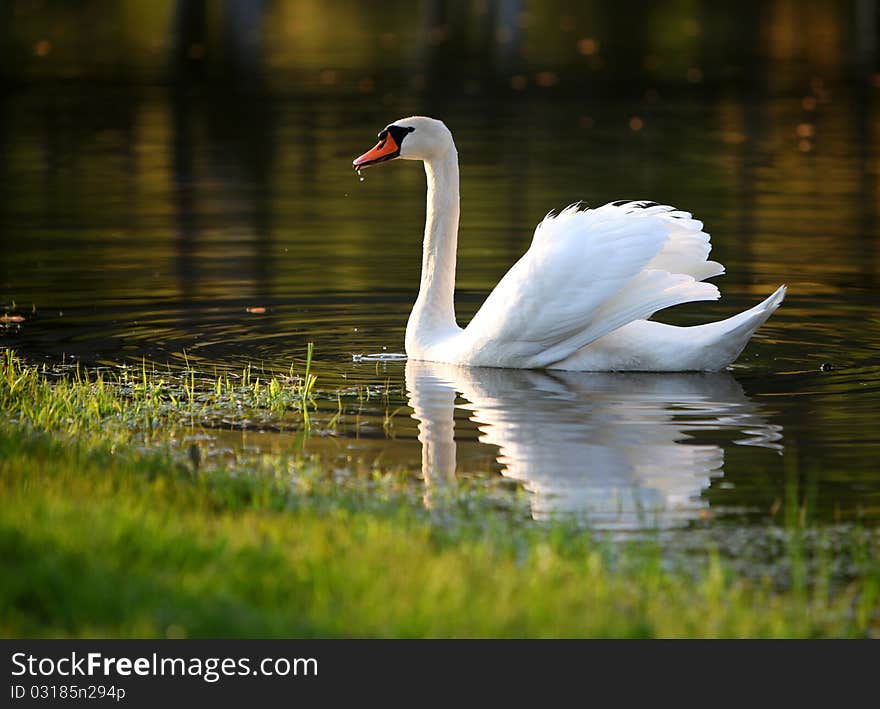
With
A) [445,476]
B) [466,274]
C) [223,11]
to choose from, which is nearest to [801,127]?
[466,274]

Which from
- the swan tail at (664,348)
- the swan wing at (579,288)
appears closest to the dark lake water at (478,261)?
the swan tail at (664,348)

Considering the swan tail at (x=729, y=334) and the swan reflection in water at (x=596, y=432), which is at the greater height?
the swan tail at (x=729, y=334)

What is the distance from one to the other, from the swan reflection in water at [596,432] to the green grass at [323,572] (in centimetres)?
57

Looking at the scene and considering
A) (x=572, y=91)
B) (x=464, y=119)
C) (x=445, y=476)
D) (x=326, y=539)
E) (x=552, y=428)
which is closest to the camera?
(x=326, y=539)

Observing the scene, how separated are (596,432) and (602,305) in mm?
1498

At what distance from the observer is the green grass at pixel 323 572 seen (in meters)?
5.55

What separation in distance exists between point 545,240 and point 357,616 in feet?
17.7

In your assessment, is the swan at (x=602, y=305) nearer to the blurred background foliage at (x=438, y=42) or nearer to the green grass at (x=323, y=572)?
the green grass at (x=323, y=572)

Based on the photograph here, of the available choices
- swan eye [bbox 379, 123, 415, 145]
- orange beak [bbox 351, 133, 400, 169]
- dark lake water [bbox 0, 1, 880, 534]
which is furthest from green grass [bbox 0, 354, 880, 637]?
swan eye [bbox 379, 123, 415, 145]

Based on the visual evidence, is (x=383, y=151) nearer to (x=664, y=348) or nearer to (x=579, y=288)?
(x=579, y=288)

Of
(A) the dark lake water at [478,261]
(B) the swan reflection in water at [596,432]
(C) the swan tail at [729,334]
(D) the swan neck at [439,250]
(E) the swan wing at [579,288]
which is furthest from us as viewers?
(D) the swan neck at [439,250]

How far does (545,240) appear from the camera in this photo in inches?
421

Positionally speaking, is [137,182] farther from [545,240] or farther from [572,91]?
[572,91]

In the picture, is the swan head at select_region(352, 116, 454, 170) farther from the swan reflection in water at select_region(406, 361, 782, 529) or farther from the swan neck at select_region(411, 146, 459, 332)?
the swan reflection in water at select_region(406, 361, 782, 529)
